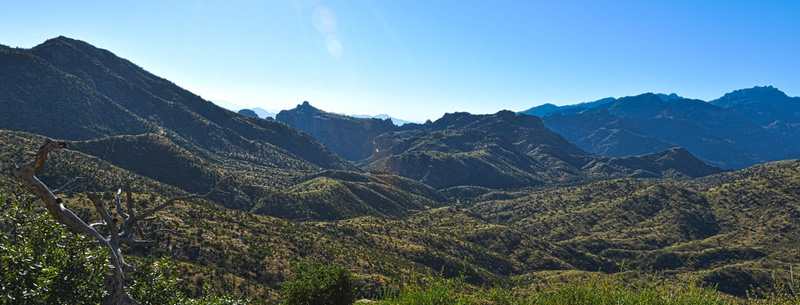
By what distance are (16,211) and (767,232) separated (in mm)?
209737

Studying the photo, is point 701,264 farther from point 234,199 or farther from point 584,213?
point 234,199

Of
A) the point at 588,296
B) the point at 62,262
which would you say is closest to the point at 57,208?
the point at 62,262

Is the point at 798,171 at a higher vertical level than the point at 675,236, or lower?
higher

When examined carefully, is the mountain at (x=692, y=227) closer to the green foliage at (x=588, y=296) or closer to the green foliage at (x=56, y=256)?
the green foliage at (x=588, y=296)

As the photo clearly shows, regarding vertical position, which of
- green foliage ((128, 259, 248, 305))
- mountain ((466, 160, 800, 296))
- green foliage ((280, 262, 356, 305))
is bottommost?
mountain ((466, 160, 800, 296))

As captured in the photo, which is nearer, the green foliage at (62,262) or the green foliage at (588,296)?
the green foliage at (62,262)

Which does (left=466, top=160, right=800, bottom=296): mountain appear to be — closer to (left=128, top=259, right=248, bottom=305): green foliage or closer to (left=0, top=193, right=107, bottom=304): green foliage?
(left=128, top=259, right=248, bottom=305): green foliage

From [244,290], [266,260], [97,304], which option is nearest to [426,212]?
[266,260]

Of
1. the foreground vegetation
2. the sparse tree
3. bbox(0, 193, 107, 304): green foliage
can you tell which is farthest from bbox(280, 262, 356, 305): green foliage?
the sparse tree

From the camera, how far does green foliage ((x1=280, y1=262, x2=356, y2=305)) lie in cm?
2345

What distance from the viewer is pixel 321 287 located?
23.2 meters

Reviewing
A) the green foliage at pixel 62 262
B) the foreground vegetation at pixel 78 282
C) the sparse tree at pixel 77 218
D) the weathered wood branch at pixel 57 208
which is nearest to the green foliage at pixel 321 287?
the foreground vegetation at pixel 78 282

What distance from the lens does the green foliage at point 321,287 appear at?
76.9ft

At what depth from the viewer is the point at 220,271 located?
53.2 meters
